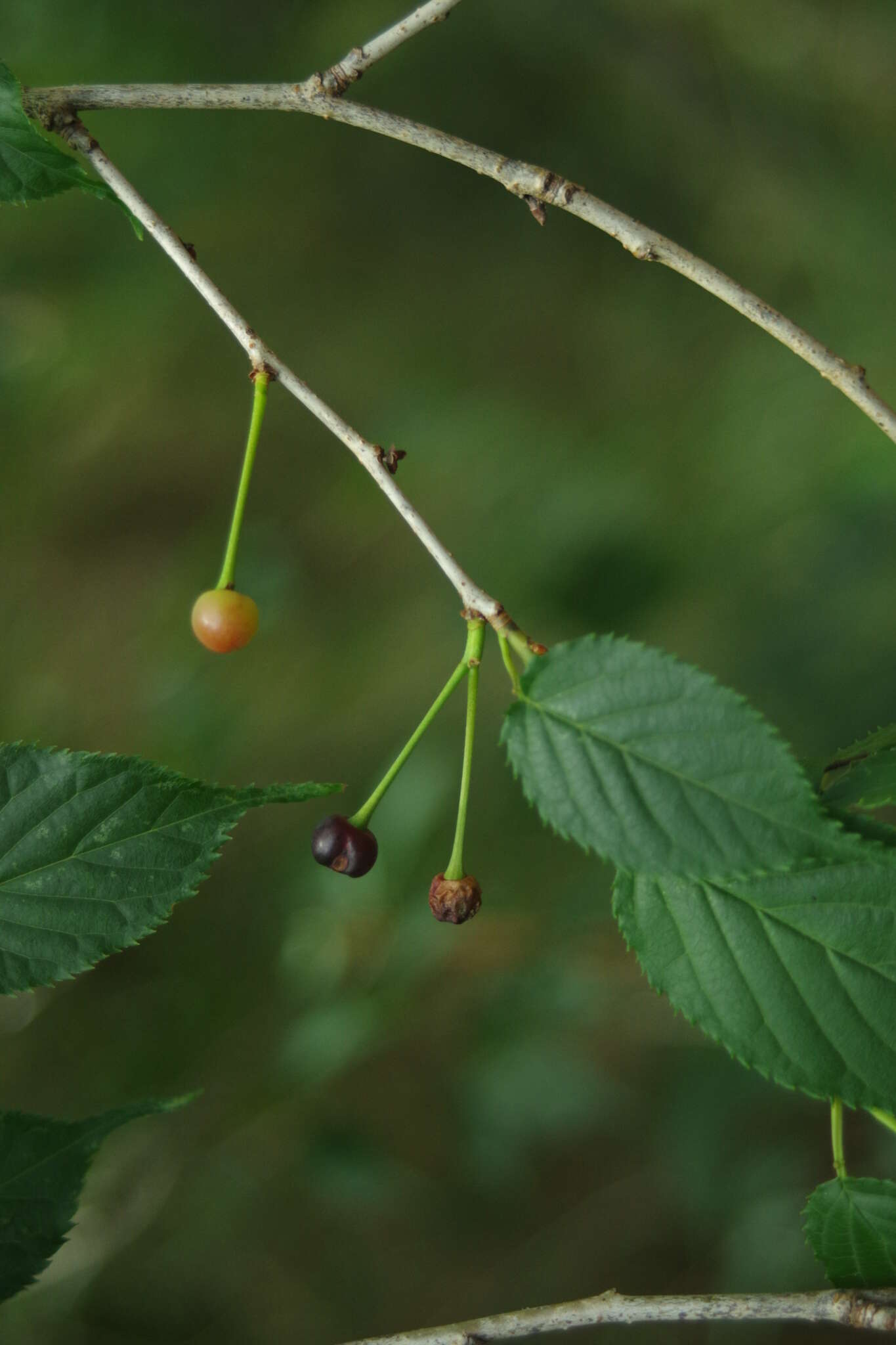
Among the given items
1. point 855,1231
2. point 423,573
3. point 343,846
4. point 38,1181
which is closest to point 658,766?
point 343,846

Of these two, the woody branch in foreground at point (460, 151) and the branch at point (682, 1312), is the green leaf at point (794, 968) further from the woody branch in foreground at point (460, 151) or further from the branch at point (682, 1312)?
the woody branch in foreground at point (460, 151)

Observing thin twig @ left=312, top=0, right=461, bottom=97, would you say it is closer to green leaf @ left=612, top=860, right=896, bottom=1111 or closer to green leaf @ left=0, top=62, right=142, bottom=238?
green leaf @ left=0, top=62, right=142, bottom=238

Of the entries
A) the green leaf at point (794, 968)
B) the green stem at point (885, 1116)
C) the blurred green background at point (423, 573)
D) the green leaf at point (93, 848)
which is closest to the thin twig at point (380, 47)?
the green leaf at point (93, 848)

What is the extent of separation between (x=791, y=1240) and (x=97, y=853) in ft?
8.68

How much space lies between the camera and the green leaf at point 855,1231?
3.78 ft

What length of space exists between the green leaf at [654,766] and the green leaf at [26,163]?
31.7 inches

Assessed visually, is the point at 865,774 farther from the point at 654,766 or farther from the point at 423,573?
the point at 423,573

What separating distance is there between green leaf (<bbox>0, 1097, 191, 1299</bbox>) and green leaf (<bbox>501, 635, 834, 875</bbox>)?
622mm

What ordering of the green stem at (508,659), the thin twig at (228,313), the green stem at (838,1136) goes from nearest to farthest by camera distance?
the green stem at (508,659)
the green stem at (838,1136)
the thin twig at (228,313)

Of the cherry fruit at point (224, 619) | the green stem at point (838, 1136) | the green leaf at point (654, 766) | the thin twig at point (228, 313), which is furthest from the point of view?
the cherry fruit at point (224, 619)

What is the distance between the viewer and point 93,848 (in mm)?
1129

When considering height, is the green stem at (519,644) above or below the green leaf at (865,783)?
above

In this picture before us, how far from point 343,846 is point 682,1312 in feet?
1.97

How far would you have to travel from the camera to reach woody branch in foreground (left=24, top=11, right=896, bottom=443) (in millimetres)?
1134
